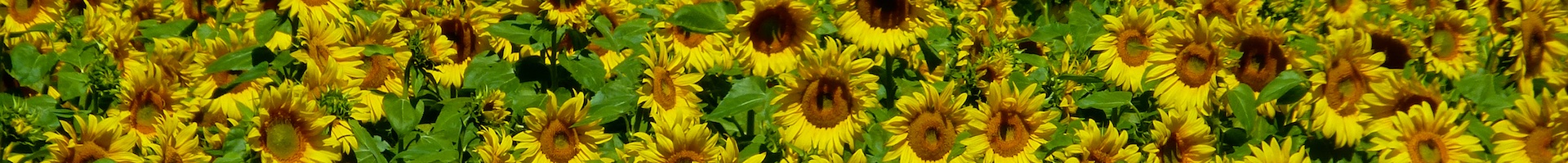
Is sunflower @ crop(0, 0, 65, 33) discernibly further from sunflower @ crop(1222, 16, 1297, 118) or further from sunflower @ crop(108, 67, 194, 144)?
sunflower @ crop(1222, 16, 1297, 118)

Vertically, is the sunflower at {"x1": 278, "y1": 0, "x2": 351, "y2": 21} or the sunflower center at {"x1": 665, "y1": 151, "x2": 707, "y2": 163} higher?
the sunflower at {"x1": 278, "y1": 0, "x2": 351, "y2": 21}

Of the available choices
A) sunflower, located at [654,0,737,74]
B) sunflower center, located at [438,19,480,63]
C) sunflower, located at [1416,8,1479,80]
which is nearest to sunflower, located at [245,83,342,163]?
sunflower center, located at [438,19,480,63]

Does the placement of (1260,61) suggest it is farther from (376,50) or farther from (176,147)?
(176,147)

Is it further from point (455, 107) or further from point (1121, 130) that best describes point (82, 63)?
point (1121, 130)

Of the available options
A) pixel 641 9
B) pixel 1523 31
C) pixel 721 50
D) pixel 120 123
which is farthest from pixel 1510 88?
pixel 120 123

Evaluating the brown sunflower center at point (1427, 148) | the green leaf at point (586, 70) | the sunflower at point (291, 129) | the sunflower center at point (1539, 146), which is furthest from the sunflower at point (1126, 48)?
the sunflower at point (291, 129)

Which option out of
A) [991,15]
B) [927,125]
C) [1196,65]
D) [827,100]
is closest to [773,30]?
[827,100]
